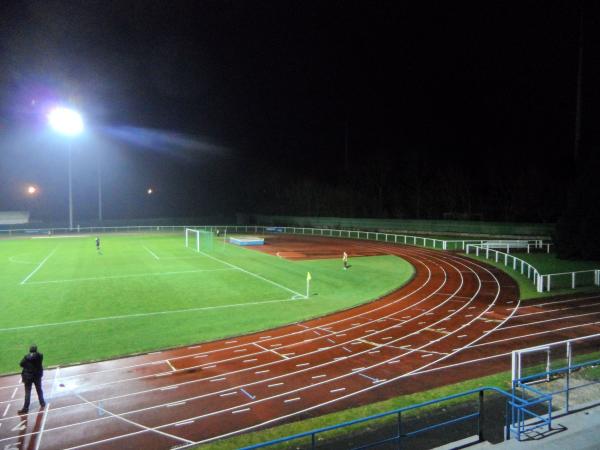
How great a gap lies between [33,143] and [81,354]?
8602cm

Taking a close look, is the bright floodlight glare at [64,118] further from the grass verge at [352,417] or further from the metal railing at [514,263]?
the grass verge at [352,417]

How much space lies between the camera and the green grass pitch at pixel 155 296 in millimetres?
15492

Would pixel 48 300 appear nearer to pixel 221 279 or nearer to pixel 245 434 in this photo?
pixel 221 279

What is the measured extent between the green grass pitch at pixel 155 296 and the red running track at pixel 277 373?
1.52m

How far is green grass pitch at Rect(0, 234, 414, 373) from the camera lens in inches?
610

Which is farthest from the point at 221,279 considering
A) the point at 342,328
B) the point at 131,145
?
the point at 131,145

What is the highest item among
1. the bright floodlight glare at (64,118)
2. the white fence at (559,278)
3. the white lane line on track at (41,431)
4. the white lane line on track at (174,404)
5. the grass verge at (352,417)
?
the bright floodlight glare at (64,118)

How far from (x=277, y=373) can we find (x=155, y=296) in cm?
1233

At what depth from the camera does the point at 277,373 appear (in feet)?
39.8

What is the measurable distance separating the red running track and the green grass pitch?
1524 mm

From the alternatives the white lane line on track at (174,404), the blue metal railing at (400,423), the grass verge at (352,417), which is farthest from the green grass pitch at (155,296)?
the blue metal railing at (400,423)

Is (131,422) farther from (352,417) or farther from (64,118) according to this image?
(64,118)

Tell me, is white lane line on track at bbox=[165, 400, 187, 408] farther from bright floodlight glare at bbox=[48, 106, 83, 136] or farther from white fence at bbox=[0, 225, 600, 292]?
bright floodlight glare at bbox=[48, 106, 83, 136]

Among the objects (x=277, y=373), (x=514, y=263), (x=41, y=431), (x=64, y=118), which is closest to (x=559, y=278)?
(x=514, y=263)
